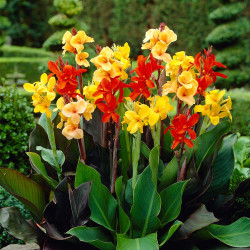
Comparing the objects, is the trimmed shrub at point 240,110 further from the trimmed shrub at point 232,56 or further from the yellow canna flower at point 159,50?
the yellow canna flower at point 159,50

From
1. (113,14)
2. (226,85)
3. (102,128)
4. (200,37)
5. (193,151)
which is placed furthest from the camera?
(113,14)

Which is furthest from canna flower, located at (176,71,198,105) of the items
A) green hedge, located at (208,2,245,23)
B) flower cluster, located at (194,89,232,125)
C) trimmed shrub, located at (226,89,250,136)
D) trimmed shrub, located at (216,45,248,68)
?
green hedge, located at (208,2,245,23)

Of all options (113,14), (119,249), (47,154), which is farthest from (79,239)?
(113,14)

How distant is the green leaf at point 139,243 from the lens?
5.68ft

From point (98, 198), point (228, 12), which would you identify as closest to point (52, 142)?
point (98, 198)

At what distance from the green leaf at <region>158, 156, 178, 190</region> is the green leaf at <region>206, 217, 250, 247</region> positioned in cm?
26

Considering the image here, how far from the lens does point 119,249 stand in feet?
5.74

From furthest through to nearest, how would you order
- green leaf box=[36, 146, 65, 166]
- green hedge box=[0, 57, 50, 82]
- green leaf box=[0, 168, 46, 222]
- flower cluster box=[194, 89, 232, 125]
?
green hedge box=[0, 57, 50, 82] < green leaf box=[36, 146, 65, 166] < green leaf box=[0, 168, 46, 222] < flower cluster box=[194, 89, 232, 125]

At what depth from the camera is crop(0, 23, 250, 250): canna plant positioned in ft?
5.84

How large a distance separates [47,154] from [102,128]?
301 mm

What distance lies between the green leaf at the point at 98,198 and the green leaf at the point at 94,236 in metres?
0.05

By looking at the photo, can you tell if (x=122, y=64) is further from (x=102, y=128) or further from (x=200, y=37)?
(x=200, y=37)

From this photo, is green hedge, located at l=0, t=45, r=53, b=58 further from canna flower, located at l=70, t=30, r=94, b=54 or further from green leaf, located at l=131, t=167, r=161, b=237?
green leaf, located at l=131, t=167, r=161, b=237

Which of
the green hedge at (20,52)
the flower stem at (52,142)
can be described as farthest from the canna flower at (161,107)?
the green hedge at (20,52)
